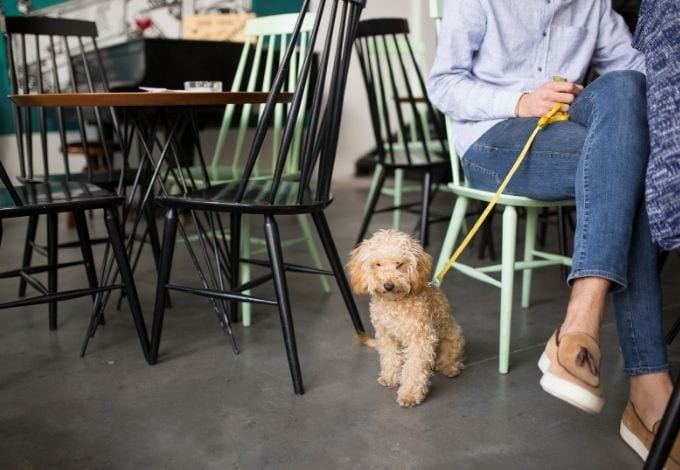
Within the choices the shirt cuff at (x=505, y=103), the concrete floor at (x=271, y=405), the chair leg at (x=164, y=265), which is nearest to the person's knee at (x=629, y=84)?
the shirt cuff at (x=505, y=103)

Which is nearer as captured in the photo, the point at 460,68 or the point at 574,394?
the point at 574,394

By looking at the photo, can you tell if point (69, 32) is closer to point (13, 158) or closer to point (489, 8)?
point (489, 8)

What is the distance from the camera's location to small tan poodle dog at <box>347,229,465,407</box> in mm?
1429

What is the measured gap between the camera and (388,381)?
1.59 meters

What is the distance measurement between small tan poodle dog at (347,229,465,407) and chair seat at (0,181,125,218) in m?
0.68

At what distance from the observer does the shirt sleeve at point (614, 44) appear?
185 centimetres

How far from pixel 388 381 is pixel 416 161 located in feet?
4.32

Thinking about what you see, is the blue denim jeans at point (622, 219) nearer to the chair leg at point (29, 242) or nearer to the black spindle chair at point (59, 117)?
the black spindle chair at point (59, 117)

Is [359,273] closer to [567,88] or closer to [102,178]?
[567,88]

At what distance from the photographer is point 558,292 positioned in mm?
2404

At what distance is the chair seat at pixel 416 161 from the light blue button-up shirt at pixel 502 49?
2.74 ft

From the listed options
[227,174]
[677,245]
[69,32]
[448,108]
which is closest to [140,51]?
[69,32]

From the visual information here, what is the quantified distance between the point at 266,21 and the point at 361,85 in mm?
3498

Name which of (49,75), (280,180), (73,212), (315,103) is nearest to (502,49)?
(315,103)
